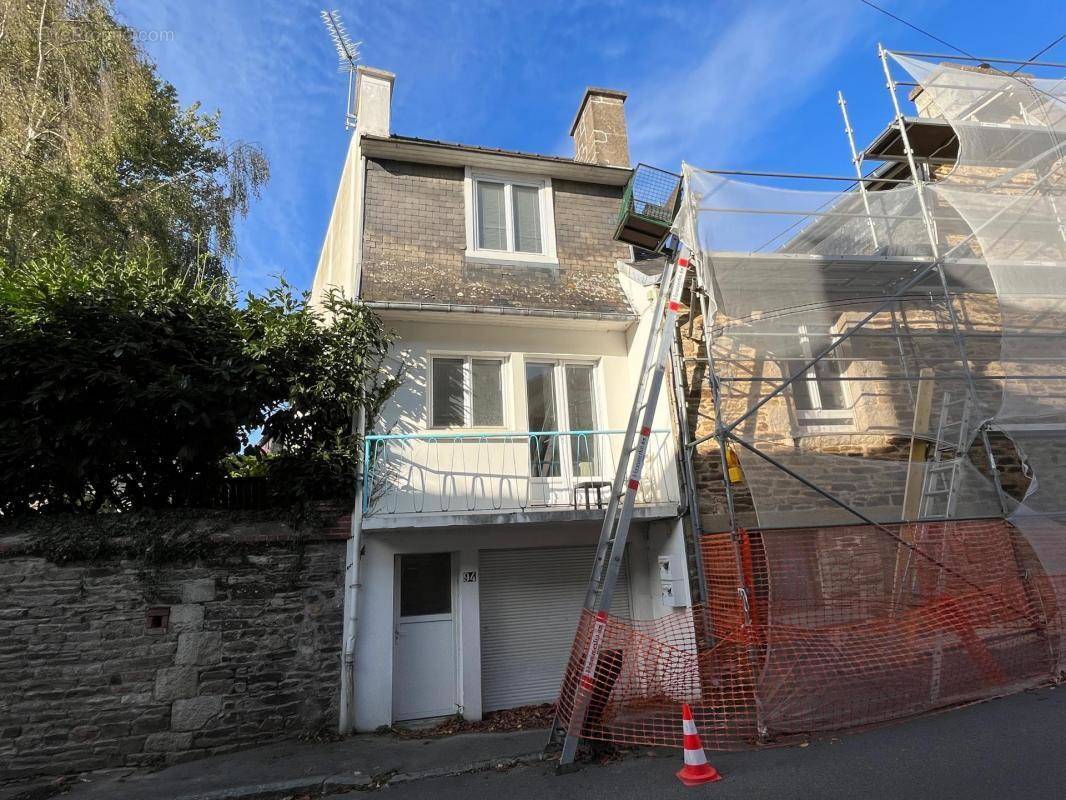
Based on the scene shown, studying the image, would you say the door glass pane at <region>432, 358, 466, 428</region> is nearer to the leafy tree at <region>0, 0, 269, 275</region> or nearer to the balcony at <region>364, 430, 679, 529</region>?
the balcony at <region>364, 430, 679, 529</region>

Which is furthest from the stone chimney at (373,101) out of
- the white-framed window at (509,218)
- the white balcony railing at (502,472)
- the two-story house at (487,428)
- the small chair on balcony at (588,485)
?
the small chair on balcony at (588,485)

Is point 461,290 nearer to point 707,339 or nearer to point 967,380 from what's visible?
point 707,339

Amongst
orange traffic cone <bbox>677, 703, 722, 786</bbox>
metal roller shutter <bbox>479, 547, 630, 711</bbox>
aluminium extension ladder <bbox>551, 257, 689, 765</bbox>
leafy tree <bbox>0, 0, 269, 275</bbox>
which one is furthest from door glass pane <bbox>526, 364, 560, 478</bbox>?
leafy tree <bbox>0, 0, 269, 275</bbox>

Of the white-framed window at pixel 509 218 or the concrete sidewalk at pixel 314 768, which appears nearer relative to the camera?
the concrete sidewalk at pixel 314 768

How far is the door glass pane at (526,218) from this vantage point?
8.70m

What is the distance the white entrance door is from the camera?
21.3ft

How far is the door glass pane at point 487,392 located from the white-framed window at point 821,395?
3.62m

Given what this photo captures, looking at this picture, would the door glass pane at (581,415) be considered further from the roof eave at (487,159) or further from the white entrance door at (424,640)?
the roof eave at (487,159)

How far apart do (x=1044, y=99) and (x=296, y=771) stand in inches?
435

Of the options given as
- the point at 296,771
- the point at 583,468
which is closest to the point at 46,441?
the point at 296,771

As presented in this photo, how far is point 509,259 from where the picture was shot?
327 inches

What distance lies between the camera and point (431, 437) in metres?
6.68

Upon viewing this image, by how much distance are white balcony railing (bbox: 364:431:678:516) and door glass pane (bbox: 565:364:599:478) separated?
0.01 metres

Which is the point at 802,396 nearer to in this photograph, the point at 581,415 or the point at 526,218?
the point at 581,415
